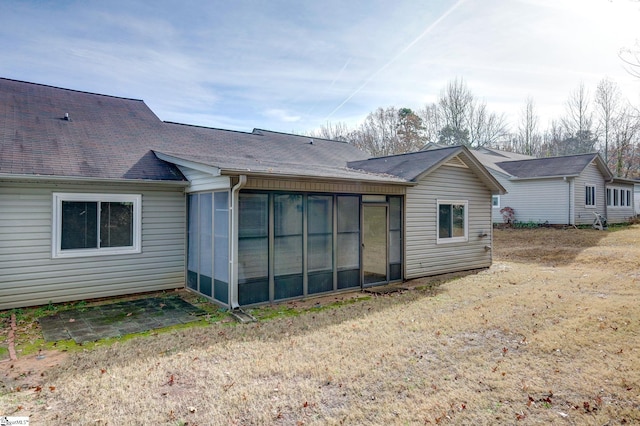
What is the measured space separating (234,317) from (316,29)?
8.58 metres

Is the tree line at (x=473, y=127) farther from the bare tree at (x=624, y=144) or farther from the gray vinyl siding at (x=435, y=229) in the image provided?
the gray vinyl siding at (x=435, y=229)

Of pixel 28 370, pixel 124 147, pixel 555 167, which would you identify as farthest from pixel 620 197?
pixel 28 370

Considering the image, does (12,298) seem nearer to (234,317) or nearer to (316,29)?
(234,317)

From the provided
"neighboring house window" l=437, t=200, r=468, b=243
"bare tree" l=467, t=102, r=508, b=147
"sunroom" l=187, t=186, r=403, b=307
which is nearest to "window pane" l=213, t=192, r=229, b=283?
"sunroom" l=187, t=186, r=403, b=307

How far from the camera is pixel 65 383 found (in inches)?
149

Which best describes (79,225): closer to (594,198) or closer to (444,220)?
(444,220)

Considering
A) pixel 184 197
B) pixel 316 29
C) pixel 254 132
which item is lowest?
pixel 184 197

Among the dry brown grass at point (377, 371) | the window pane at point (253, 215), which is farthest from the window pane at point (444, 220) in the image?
the window pane at point (253, 215)

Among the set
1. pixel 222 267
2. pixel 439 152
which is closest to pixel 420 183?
pixel 439 152

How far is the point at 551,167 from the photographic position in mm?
19859

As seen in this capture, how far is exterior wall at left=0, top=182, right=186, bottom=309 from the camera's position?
6465 mm

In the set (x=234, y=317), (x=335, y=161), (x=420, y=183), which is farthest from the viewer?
(x=335, y=161)

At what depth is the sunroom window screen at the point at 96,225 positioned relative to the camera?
6.92 meters

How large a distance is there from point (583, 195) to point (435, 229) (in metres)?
14.4
